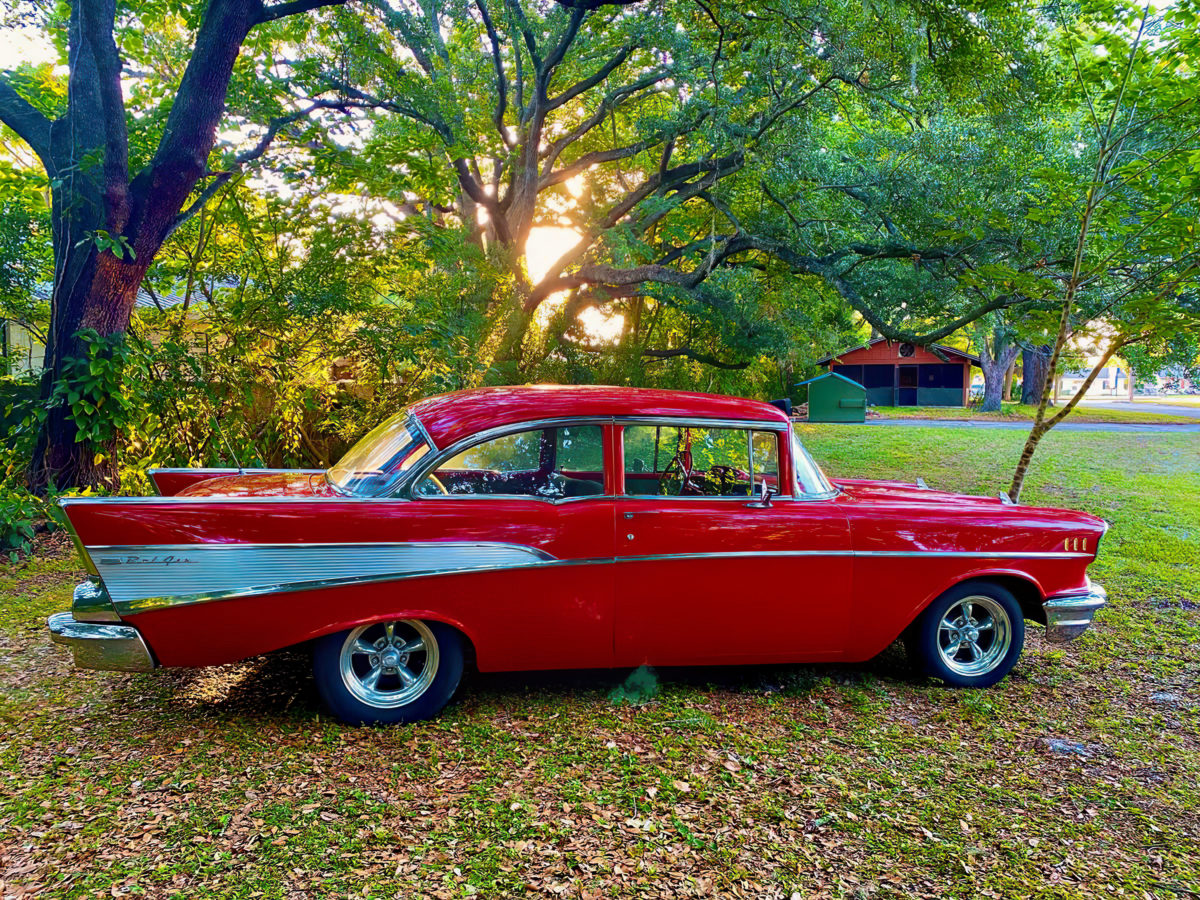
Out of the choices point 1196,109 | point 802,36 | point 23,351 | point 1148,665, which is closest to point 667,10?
point 802,36

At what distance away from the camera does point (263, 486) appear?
4094 millimetres

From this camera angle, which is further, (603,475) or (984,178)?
(984,178)

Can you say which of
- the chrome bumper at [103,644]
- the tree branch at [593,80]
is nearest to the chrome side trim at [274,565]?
the chrome bumper at [103,644]

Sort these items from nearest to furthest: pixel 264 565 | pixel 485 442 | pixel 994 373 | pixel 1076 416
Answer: pixel 264 565 → pixel 485 442 → pixel 1076 416 → pixel 994 373

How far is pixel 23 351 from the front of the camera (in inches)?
348

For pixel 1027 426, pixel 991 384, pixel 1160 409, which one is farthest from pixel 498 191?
pixel 1160 409

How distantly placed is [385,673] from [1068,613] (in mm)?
3894

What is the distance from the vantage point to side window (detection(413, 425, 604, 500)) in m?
3.89

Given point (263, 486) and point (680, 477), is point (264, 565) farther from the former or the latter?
point (680, 477)

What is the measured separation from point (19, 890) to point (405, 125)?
36.6 ft

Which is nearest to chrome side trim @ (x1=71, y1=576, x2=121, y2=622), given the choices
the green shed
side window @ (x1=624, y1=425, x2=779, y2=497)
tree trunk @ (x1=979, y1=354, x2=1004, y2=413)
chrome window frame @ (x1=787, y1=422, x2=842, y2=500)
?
side window @ (x1=624, y1=425, x2=779, y2=497)

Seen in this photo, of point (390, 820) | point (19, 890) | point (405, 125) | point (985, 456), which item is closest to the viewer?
point (19, 890)

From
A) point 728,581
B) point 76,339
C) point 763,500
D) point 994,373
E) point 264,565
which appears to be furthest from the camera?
point 994,373

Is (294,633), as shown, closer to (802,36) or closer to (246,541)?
(246,541)
